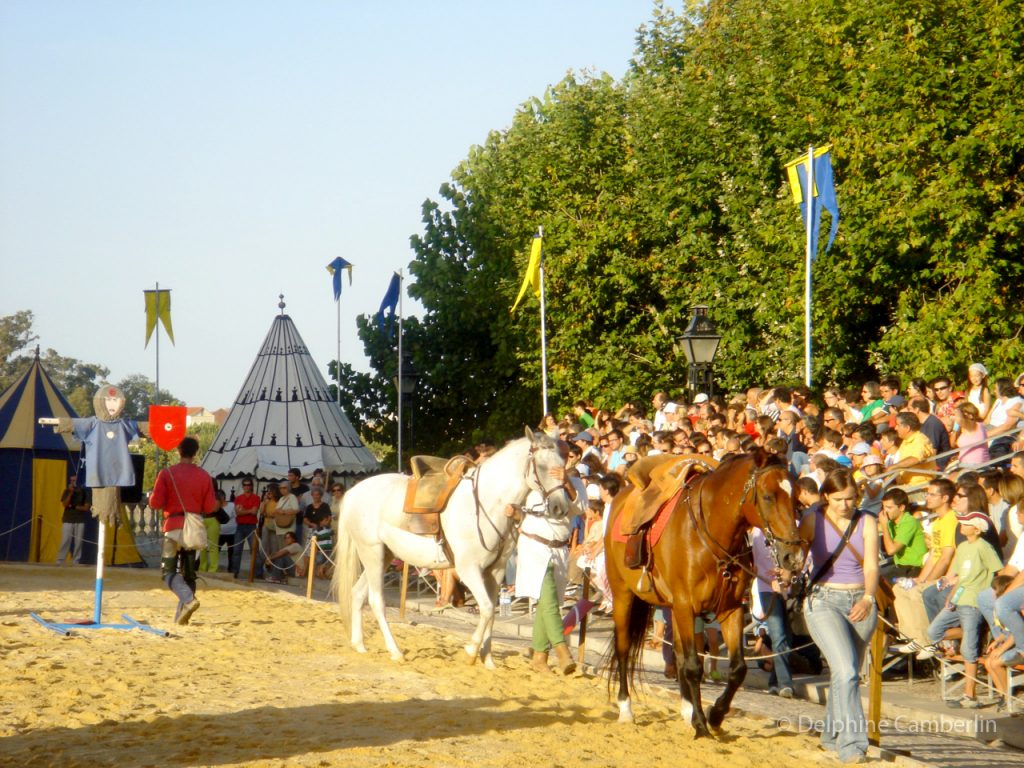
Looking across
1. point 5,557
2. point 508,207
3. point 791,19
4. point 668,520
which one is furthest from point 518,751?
point 508,207

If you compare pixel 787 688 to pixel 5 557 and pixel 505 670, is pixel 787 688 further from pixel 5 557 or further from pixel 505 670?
pixel 5 557

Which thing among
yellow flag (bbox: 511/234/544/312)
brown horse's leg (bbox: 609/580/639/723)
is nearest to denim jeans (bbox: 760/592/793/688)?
brown horse's leg (bbox: 609/580/639/723)

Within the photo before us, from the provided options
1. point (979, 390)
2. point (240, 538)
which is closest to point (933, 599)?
point (979, 390)

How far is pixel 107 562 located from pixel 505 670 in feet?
59.3

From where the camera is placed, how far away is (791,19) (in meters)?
32.2

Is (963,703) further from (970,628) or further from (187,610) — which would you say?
(187,610)

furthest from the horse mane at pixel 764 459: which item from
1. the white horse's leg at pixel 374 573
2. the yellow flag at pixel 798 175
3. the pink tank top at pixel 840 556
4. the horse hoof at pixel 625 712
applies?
the yellow flag at pixel 798 175

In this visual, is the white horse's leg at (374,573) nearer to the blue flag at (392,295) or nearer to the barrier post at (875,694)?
the barrier post at (875,694)

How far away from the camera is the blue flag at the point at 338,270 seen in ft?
141

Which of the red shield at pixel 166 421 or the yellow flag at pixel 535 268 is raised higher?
the yellow flag at pixel 535 268

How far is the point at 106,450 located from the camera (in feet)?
50.1

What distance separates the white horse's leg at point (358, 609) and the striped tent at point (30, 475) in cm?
1641

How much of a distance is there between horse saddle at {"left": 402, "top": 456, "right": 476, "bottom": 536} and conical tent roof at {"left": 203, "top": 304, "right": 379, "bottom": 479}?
60.0ft

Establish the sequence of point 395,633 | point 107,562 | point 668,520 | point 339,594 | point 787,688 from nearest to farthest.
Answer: point 668,520, point 787,688, point 339,594, point 395,633, point 107,562
